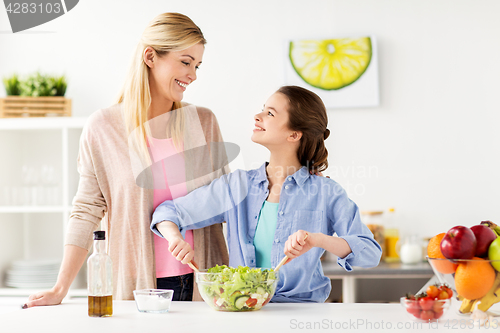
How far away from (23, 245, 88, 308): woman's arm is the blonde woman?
0.03 m

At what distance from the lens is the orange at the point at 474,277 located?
1003 mm

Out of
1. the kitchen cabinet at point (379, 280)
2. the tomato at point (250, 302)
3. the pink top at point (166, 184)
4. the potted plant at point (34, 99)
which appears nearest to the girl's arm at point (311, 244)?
the tomato at point (250, 302)

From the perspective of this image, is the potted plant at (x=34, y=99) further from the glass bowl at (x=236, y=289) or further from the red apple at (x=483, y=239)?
the red apple at (x=483, y=239)

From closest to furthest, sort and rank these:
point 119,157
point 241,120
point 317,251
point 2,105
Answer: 1. point 317,251
2. point 119,157
3. point 2,105
4. point 241,120

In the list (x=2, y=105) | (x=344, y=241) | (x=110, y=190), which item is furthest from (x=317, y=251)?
(x=2, y=105)

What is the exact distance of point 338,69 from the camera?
9.50ft

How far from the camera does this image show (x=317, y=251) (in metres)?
1.46

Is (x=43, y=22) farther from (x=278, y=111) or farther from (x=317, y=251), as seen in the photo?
(x=317, y=251)

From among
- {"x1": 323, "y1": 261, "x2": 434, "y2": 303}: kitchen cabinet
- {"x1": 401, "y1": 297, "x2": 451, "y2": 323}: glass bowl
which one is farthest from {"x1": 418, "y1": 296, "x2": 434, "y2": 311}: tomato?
{"x1": 323, "y1": 261, "x2": 434, "y2": 303}: kitchen cabinet

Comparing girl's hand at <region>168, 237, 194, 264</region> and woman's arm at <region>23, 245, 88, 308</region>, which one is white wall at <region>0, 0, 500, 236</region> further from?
girl's hand at <region>168, 237, 194, 264</region>

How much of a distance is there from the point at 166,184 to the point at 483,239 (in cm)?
94

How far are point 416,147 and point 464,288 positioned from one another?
6.36 ft

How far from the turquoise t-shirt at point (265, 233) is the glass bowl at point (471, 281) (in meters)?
0.54

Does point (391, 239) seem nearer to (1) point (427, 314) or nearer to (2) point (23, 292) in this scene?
A: (1) point (427, 314)
